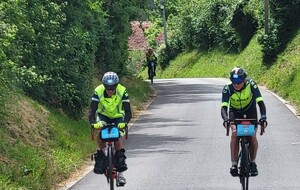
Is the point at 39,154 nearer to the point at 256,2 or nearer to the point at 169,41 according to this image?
the point at 256,2

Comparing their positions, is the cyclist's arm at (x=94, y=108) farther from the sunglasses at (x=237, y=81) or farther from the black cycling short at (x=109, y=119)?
the sunglasses at (x=237, y=81)

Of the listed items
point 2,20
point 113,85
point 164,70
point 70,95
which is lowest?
point 164,70

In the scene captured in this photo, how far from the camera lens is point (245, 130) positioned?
11016 mm

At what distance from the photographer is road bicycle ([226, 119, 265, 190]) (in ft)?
36.1

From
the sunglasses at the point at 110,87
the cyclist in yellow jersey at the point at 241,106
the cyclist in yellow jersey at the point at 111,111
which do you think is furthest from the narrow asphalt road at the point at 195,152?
the sunglasses at the point at 110,87

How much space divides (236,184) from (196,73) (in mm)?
49787

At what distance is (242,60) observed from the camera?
5069 cm

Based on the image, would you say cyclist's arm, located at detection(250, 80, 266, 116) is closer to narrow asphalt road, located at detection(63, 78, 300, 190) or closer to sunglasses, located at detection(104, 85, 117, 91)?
narrow asphalt road, located at detection(63, 78, 300, 190)

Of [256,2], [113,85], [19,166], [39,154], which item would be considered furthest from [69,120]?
[256,2]

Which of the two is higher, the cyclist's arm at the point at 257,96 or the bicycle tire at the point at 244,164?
the cyclist's arm at the point at 257,96

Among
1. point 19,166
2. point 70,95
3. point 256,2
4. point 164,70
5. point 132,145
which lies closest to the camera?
point 19,166

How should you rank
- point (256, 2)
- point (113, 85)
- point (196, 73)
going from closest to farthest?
point (113, 85) → point (256, 2) → point (196, 73)

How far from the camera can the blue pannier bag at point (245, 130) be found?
36.1 ft

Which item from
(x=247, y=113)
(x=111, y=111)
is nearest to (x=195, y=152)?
(x=247, y=113)
